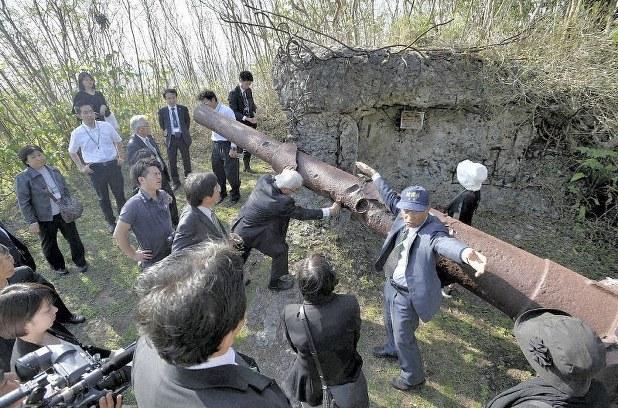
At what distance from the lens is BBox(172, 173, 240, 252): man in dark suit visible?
3.23 m

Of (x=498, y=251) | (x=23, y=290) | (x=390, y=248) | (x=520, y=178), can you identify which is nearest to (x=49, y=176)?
(x=23, y=290)

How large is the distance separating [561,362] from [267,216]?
279 centimetres

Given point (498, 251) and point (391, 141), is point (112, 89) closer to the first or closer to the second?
point (391, 141)

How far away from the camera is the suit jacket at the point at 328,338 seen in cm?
237

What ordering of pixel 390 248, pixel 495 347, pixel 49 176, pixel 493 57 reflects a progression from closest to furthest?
1. pixel 390 248
2. pixel 495 347
3. pixel 49 176
4. pixel 493 57

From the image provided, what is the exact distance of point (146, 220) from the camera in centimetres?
354

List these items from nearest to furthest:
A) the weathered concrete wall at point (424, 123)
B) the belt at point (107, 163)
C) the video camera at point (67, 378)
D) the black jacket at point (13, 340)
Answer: the video camera at point (67, 378)
the black jacket at point (13, 340)
the weathered concrete wall at point (424, 123)
the belt at point (107, 163)

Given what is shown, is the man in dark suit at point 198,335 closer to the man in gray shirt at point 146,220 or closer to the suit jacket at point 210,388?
the suit jacket at point 210,388

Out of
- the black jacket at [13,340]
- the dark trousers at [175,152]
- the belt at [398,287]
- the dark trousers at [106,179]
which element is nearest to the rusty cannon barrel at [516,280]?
the belt at [398,287]

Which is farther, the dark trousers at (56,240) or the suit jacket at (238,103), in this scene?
the suit jacket at (238,103)

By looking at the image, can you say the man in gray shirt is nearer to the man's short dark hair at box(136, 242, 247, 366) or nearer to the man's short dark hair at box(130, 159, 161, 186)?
the man's short dark hair at box(130, 159, 161, 186)

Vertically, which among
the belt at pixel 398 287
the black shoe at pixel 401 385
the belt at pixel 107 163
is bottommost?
the black shoe at pixel 401 385

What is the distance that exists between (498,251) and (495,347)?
146 cm

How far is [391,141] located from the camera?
5.40 m
